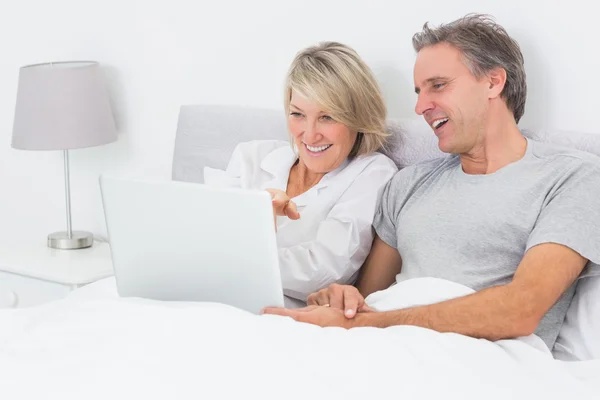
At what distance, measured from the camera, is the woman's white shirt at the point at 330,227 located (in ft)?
7.06

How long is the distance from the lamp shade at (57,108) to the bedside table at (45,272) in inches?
13.2

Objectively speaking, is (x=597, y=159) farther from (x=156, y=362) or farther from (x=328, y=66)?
(x=156, y=362)

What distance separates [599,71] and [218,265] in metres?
0.94

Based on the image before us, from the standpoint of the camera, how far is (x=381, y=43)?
247 cm

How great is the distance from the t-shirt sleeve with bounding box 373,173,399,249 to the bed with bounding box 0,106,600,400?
47 centimetres

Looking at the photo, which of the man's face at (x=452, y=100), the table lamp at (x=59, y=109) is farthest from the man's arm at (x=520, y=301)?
the table lamp at (x=59, y=109)

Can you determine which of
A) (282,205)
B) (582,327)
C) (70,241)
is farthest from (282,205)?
(70,241)

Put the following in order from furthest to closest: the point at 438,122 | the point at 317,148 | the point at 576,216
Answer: the point at 317,148
the point at 438,122
the point at 576,216

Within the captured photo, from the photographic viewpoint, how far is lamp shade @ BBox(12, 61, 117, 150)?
2902 millimetres

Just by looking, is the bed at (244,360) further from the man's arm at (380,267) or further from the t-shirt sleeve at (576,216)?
the man's arm at (380,267)

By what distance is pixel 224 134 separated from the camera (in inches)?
103

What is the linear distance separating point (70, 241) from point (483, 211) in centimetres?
156

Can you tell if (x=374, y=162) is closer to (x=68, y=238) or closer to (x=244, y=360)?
(x=244, y=360)

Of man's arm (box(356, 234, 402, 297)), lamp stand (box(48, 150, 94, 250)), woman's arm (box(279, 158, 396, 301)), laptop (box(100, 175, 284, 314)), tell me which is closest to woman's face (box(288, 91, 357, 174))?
woman's arm (box(279, 158, 396, 301))
